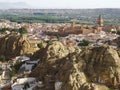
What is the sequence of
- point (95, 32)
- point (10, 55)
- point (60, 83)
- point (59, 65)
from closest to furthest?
point (60, 83)
point (59, 65)
point (10, 55)
point (95, 32)

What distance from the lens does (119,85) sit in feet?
80.9

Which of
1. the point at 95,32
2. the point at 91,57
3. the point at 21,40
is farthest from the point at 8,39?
the point at 95,32

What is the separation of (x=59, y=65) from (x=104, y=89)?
21.8 ft

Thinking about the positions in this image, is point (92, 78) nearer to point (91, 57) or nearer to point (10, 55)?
point (91, 57)

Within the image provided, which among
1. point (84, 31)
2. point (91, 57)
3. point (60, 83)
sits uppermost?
point (91, 57)

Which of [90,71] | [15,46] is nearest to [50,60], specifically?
[90,71]

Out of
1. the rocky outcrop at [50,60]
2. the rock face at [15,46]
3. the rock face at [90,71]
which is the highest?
the rock face at [90,71]

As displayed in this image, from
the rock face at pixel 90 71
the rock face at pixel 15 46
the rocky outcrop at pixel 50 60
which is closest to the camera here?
the rock face at pixel 90 71

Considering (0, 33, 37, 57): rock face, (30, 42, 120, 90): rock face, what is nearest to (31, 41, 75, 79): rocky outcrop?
(30, 42, 120, 90): rock face

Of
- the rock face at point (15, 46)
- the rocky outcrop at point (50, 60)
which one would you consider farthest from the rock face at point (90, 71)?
the rock face at point (15, 46)

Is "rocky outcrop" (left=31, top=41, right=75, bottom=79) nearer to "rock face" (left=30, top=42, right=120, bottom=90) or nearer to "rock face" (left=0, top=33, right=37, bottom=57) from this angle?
"rock face" (left=30, top=42, right=120, bottom=90)

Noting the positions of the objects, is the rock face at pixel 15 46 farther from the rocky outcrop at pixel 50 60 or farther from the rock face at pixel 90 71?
the rock face at pixel 90 71

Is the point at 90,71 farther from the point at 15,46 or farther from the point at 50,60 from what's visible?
the point at 15,46

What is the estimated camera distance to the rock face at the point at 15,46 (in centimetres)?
4775
